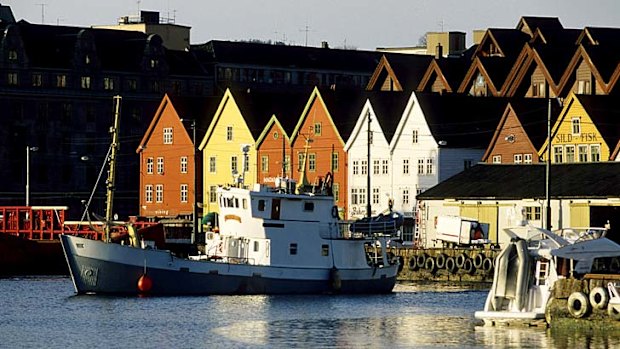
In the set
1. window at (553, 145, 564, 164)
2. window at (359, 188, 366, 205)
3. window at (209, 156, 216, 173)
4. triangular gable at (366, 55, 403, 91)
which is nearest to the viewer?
window at (553, 145, 564, 164)

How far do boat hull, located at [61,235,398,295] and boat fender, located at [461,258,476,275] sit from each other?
13325 millimetres

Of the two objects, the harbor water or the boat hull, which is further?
the boat hull

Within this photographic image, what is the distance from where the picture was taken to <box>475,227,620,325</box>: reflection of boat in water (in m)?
55.5

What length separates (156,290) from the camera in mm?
70438

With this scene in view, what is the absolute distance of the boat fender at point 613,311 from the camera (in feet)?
170

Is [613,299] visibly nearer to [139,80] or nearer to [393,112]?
[393,112]

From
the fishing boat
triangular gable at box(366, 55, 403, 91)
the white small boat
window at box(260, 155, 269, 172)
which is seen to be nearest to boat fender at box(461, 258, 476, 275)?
the fishing boat

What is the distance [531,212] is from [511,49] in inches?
1513

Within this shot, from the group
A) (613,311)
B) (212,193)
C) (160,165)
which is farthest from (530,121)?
(613,311)

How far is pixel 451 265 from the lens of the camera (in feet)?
282

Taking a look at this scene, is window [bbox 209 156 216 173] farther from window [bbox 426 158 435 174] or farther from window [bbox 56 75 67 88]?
window [bbox 56 75 67 88]

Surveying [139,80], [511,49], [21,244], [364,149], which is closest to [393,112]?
[364,149]

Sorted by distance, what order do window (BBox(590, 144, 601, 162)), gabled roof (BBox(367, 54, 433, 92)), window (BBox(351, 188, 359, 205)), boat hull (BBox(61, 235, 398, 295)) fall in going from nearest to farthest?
boat hull (BBox(61, 235, 398, 295)) → window (BBox(590, 144, 601, 162)) → window (BBox(351, 188, 359, 205)) → gabled roof (BBox(367, 54, 433, 92))

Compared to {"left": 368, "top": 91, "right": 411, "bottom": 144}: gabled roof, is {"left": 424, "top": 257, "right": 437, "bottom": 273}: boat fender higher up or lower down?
lower down
